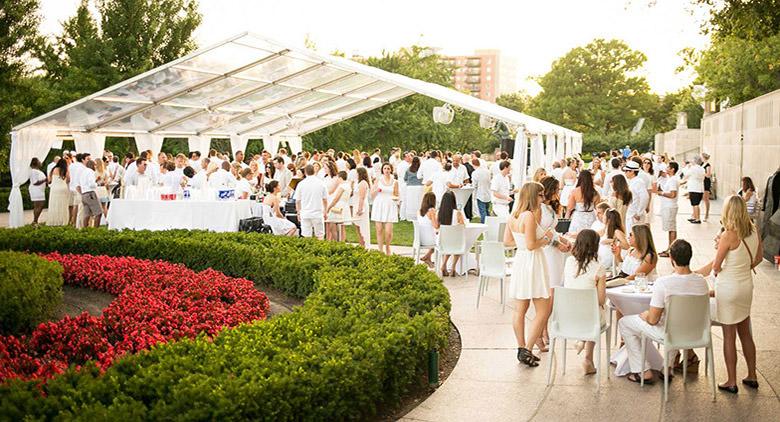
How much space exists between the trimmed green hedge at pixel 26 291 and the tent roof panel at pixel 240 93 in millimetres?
9829

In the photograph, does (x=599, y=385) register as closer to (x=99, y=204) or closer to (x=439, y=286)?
(x=439, y=286)

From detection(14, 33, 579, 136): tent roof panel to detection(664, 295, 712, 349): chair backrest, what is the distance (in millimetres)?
11331

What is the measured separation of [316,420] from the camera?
227 inches

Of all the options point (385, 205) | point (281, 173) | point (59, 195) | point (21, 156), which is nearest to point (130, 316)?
point (385, 205)

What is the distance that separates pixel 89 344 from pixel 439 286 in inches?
150

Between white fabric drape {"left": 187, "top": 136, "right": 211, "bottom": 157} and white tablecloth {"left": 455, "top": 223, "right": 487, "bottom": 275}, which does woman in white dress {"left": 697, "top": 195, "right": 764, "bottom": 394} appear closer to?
white tablecloth {"left": 455, "top": 223, "right": 487, "bottom": 275}

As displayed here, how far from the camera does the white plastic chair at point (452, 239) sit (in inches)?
529

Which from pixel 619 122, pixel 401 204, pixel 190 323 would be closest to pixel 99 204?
pixel 401 204

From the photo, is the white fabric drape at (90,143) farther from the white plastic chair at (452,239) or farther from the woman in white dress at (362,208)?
the white plastic chair at (452,239)

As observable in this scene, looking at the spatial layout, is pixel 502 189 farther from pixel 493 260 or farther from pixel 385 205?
pixel 493 260

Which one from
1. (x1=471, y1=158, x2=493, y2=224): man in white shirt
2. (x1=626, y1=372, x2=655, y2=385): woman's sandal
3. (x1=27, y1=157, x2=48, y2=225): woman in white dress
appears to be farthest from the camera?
(x1=471, y1=158, x2=493, y2=224): man in white shirt

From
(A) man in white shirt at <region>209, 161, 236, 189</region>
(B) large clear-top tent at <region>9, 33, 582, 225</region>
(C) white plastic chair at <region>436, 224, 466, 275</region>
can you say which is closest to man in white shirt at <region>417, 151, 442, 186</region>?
(B) large clear-top tent at <region>9, 33, 582, 225</region>

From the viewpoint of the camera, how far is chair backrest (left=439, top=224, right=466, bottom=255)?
13.4 metres

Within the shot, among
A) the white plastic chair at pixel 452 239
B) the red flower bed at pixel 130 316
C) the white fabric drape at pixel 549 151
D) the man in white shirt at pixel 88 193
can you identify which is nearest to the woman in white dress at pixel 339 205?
the white plastic chair at pixel 452 239
